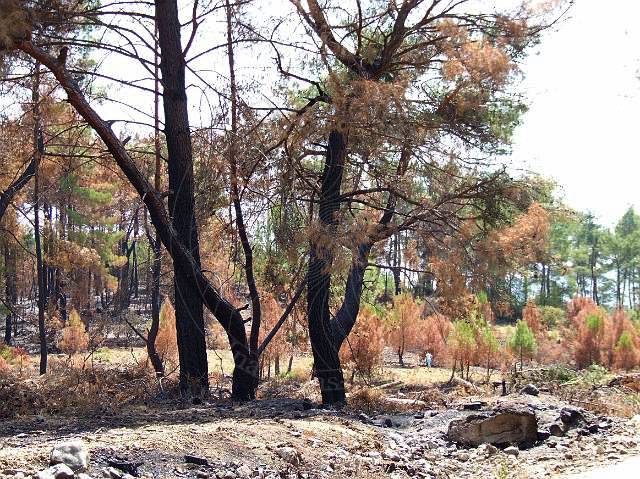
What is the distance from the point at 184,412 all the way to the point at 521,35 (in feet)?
22.0

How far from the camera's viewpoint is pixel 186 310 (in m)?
9.58

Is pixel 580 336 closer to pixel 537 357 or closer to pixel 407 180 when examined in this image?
pixel 537 357

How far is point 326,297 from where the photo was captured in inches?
393

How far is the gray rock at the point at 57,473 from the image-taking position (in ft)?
13.7

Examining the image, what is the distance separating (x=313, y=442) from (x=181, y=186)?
439 cm

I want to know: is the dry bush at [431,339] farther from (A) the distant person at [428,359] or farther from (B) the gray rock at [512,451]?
(B) the gray rock at [512,451]

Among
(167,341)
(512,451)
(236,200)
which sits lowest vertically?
(512,451)

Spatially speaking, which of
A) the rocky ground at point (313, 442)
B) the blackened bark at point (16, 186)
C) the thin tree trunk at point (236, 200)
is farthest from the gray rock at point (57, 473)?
the blackened bark at point (16, 186)

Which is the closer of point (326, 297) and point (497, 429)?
point (497, 429)

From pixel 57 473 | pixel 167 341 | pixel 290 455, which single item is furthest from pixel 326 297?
pixel 167 341

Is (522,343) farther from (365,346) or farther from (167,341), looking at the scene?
(167,341)

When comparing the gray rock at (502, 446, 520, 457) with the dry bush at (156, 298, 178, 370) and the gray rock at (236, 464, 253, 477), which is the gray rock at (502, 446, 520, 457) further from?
the dry bush at (156, 298, 178, 370)

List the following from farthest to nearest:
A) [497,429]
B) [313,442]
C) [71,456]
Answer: [497,429], [313,442], [71,456]

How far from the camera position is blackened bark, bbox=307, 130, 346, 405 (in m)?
9.58
